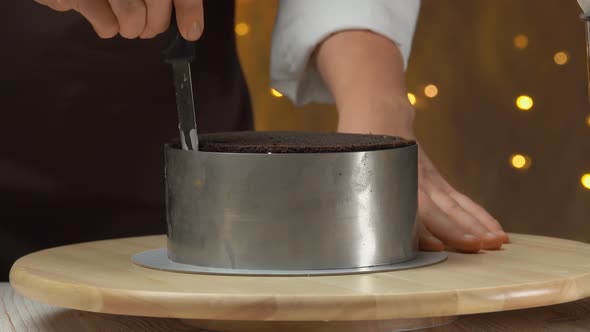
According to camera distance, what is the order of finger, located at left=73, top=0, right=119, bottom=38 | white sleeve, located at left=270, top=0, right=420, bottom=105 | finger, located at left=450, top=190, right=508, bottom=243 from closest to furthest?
1. finger, located at left=73, top=0, right=119, bottom=38
2. finger, located at left=450, top=190, right=508, bottom=243
3. white sleeve, located at left=270, top=0, right=420, bottom=105

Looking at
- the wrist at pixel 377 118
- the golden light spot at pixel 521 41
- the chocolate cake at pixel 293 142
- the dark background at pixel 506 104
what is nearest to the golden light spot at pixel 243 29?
the dark background at pixel 506 104

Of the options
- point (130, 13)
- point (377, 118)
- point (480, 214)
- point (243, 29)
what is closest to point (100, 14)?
point (130, 13)

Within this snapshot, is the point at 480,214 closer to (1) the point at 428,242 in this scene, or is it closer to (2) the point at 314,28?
(1) the point at 428,242

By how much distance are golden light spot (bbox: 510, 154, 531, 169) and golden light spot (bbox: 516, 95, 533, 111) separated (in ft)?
0.29

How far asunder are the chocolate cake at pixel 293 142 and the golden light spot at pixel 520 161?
1104 millimetres

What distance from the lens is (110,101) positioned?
4.08 feet

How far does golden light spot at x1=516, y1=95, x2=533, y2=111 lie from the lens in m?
1.93

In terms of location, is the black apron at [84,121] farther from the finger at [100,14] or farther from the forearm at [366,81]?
the finger at [100,14]

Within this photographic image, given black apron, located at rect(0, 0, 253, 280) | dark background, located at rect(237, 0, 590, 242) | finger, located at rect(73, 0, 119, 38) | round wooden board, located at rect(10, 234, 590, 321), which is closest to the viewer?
round wooden board, located at rect(10, 234, 590, 321)

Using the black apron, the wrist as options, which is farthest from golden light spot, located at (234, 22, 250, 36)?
the wrist

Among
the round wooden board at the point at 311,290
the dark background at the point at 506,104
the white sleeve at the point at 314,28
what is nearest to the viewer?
the round wooden board at the point at 311,290

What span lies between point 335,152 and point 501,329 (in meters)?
0.18

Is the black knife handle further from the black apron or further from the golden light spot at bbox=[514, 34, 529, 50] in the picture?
the golden light spot at bbox=[514, 34, 529, 50]

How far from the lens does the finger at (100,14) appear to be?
0.83 m
